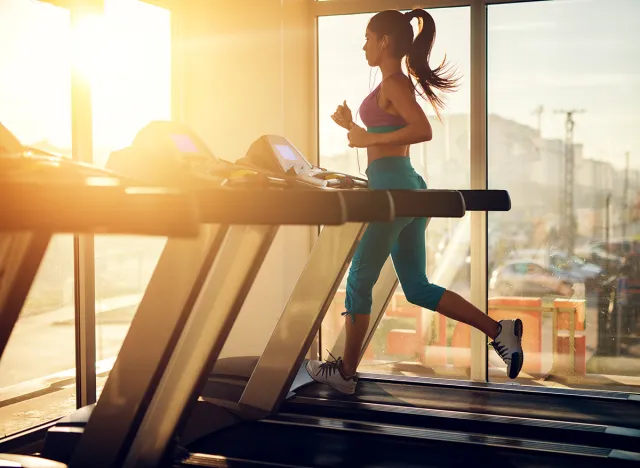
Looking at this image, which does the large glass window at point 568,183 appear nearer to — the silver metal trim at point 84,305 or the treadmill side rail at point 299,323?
the treadmill side rail at point 299,323

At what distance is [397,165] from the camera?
10.2ft

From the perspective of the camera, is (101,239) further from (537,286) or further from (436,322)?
(537,286)

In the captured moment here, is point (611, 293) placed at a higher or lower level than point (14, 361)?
higher

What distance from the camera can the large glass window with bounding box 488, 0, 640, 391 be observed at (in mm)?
4121

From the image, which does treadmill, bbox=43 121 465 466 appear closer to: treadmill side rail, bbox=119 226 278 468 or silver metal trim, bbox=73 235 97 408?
treadmill side rail, bbox=119 226 278 468

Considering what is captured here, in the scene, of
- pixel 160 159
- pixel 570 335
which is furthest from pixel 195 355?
pixel 570 335

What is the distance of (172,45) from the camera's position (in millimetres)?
4676

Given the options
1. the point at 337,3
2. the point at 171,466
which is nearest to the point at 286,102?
the point at 337,3

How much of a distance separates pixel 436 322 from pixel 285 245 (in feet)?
3.03

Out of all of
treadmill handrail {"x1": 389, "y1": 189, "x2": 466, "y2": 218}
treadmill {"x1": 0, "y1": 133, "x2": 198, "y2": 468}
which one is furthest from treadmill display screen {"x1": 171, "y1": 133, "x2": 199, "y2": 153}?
treadmill {"x1": 0, "y1": 133, "x2": 198, "y2": 468}

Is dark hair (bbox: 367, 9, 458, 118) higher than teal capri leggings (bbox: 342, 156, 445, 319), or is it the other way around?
dark hair (bbox: 367, 9, 458, 118)

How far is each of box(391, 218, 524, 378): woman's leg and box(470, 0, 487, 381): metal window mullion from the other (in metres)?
1.13

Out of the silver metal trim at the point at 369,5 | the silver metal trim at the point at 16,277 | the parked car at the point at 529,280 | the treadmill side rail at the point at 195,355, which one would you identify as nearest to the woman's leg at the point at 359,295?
the treadmill side rail at the point at 195,355

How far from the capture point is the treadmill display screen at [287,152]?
9.89 ft
